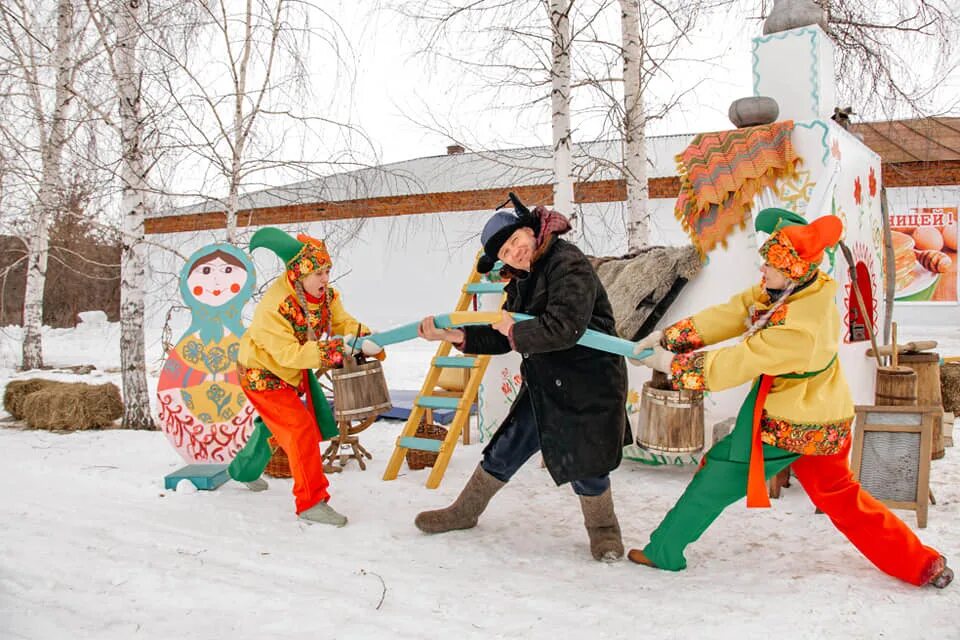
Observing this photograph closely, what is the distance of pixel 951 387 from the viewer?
7.04 m

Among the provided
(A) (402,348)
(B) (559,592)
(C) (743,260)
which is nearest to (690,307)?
(C) (743,260)

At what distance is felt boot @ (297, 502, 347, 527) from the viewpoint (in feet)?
13.8

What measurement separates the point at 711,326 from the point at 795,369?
49 cm

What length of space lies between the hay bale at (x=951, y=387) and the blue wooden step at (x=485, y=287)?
4.50 m

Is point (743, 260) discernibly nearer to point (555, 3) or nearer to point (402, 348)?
point (555, 3)

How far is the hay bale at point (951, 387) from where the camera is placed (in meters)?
7.03

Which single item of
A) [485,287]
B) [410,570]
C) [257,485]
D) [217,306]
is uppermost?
[485,287]

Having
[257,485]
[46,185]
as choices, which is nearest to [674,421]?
[257,485]

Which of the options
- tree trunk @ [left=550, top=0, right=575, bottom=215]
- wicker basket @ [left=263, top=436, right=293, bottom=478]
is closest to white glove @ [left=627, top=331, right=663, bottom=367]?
wicker basket @ [left=263, top=436, right=293, bottom=478]

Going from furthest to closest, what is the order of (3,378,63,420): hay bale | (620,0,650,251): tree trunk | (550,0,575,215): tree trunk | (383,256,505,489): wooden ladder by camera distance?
(3,378,63,420): hay bale, (620,0,650,251): tree trunk, (550,0,575,215): tree trunk, (383,256,505,489): wooden ladder

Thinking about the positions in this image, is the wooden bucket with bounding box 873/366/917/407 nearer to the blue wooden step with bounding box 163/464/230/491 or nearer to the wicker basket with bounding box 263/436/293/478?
the wicker basket with bounding box 263/436/293/478

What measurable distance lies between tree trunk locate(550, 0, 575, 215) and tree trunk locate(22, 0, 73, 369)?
517 centimetres

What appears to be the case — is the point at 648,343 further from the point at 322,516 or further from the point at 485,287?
the point at 485,287

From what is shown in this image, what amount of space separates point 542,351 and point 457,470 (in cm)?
→ 250
